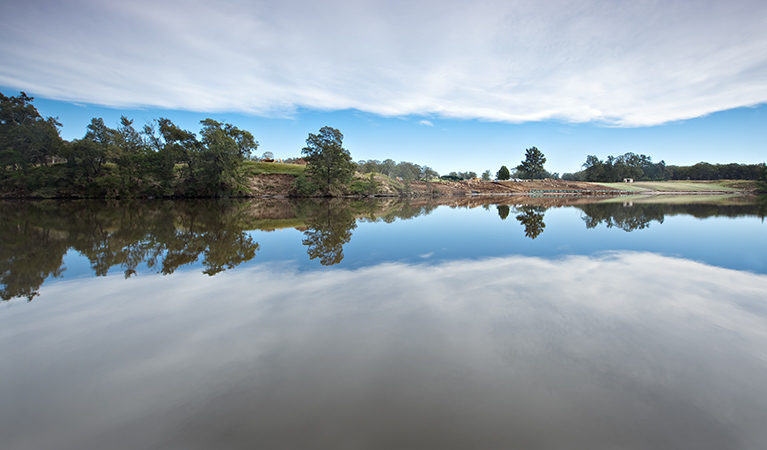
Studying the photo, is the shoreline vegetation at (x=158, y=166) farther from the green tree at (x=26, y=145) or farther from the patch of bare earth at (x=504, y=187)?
the patch of bare earth at (x=504, y=187)

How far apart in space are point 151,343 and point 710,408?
638 centimetres

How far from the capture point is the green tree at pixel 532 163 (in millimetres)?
105938

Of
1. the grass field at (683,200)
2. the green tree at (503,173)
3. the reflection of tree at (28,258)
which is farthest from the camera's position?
the green tree at (503,173)

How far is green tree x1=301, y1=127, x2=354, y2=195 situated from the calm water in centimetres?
4542

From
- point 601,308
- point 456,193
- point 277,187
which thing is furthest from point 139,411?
point 456,193

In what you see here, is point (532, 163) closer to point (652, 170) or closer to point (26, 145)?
point (652, 170)

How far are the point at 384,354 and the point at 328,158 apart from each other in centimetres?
5101

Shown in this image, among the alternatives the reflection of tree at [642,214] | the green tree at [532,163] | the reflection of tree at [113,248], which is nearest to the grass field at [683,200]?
the reflection of tree at [642,214]

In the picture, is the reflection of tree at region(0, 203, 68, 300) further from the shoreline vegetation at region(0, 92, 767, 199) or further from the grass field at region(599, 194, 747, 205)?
the grass field at region(599, 194, 747, 205)

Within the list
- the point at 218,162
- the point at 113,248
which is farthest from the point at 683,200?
the point at 218,162

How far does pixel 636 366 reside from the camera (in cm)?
382

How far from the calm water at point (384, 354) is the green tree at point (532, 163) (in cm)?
10627

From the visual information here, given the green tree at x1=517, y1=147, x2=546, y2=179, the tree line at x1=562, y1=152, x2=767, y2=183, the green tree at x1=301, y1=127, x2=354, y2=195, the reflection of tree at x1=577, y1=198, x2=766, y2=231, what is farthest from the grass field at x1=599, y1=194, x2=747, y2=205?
the tree line at x1=562, y1=152, x2=767, y2=183

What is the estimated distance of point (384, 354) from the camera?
4070 mm
